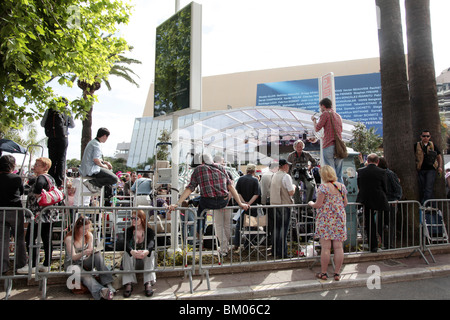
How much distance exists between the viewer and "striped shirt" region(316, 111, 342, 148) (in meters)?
5.96

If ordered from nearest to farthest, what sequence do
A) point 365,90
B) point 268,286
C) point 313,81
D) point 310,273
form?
point 268,286 < point 310,273 < point 365,90 < point 313,81

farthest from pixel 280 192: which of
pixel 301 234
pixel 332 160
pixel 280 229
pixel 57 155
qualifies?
pixel 57 155

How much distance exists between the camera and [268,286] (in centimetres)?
464

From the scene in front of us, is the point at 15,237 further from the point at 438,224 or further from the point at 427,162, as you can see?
the point at 427,162

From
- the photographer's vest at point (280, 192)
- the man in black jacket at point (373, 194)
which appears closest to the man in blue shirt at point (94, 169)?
the photographer's vest at point (280, 192)

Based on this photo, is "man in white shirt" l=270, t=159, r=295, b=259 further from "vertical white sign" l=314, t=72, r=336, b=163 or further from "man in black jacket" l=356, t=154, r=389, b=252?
"man in black jacket" l=356, t=154, r=389, b=252

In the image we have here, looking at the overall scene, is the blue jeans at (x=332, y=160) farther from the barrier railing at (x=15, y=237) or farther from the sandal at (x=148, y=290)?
the barrier railing at (x=15, y=237)

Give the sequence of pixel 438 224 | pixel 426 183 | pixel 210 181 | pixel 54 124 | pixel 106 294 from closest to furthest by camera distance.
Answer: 1. pixel 106 294
2. pixel 210 181
3. pixel 54 124
4. pixel 438 224
5. pixel 426 183

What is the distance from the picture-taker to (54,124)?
6.45 meters

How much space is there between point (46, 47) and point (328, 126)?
5.26 meters

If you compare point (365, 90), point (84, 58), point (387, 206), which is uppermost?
point (365, 90)
